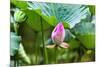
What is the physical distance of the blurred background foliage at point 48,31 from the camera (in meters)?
1.85

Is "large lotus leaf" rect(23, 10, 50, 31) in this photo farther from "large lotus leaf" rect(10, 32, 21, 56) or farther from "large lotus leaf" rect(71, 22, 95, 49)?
"large lotus leaf" rect(71, 22, 95, 49)

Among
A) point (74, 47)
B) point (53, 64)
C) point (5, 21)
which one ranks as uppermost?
point (5, 21)

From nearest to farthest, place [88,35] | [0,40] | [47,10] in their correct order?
[0,40] < [47,10] < [88,35]

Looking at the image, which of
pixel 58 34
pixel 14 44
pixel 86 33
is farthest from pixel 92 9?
pixel 14 44

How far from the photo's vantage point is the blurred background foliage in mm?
1854

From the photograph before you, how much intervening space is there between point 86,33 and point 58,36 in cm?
30

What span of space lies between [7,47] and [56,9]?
0.57 metres

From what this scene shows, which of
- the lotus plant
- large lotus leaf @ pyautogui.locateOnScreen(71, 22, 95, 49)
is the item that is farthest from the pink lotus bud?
large lotus leaf @ pyautogui.locateOnScreen(71, 22, 95, 49)

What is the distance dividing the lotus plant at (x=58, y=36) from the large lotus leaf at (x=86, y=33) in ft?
0.38

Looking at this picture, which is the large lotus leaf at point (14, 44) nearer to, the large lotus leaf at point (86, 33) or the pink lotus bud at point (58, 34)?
the pink lotus bud at point (58, 34)

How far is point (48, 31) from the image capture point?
6.38ft

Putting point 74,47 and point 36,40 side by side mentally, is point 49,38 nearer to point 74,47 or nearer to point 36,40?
point 36,40
